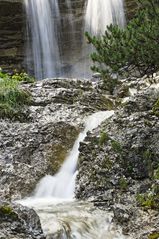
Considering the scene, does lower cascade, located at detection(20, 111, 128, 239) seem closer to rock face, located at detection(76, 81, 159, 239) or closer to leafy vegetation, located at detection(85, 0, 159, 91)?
rock face, located at detection(76, 81, 159, 239)

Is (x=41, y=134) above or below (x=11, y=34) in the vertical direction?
below

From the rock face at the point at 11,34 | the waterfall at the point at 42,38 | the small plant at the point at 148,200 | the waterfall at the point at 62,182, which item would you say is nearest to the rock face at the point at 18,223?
the small plant at the point at 148,200

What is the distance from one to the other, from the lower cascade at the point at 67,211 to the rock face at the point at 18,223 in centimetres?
39

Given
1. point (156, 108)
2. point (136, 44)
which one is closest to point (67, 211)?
point (156, 108)

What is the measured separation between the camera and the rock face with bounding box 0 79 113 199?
29.2 feet

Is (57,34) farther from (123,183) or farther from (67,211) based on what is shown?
(67,211)

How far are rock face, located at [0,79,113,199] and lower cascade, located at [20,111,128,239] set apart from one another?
27cm

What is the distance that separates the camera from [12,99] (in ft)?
38.8

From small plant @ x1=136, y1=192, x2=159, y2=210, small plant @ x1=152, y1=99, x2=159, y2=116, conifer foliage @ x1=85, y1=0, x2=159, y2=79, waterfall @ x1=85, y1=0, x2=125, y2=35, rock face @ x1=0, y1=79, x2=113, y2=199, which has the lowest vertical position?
small plant @ x1=136, y1=192, x2=159, y2=210

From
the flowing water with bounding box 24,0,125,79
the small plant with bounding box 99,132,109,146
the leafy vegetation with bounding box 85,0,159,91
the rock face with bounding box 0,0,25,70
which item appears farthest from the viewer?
the rock face with bounding box 0,0,25,70

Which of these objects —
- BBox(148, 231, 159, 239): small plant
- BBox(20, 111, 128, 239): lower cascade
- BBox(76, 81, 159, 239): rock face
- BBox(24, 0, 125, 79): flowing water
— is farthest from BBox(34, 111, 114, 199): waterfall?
BBox(24, 0, 125, 79): flowing water

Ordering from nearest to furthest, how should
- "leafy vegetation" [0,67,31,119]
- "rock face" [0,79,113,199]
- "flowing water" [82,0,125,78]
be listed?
"rock face" [0,79,113,199]
"leafy vegetation" [0,67,31,119]
"flowing water" [82,0,125,78]

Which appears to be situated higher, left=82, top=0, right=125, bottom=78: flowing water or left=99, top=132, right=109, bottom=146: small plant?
left=82, top=0, right=125, bottom=78: flowing water

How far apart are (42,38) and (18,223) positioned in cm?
1790
